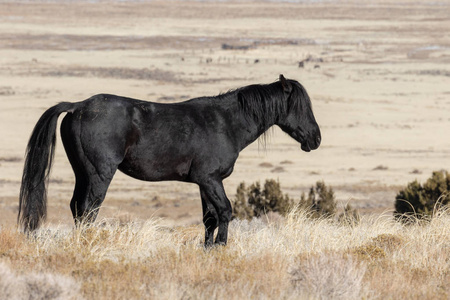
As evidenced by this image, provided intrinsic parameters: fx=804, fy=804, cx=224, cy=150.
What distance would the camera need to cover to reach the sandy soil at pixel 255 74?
125ft

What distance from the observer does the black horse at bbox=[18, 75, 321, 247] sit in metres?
7.77

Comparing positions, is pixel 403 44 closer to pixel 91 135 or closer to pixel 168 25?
pixel 168 25

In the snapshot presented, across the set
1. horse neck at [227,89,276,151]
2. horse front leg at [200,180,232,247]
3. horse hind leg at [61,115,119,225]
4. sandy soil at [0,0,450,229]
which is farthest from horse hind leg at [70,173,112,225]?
horse neck at [227,89,276,151]

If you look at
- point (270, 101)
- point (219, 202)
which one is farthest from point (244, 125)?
point (219, 202)

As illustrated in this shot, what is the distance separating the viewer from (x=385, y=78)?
83688mm

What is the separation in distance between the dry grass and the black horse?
37 centimetres

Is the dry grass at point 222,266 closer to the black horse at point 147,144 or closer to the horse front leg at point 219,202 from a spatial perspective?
the horse front leg at point 219,202

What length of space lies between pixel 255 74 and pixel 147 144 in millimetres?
79184

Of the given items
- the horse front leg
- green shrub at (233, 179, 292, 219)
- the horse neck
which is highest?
the horse neck

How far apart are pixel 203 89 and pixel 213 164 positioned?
6768cm

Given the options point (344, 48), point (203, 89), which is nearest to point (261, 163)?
point (203, 89)

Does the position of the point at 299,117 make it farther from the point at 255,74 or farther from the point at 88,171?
the point at 255,74

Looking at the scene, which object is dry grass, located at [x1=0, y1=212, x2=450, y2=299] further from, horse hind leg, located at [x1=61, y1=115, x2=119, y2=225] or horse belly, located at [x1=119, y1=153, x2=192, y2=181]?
horse belly, located at [x1=119, y1=153, x2=192, y2=181]

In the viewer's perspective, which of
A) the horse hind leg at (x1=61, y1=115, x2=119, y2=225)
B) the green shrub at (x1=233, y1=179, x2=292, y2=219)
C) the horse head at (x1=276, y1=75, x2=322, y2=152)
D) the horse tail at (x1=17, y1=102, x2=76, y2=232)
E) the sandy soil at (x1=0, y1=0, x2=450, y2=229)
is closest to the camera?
the horse hind leg at (x1=61, y1=115, x2=119, y2=225)
